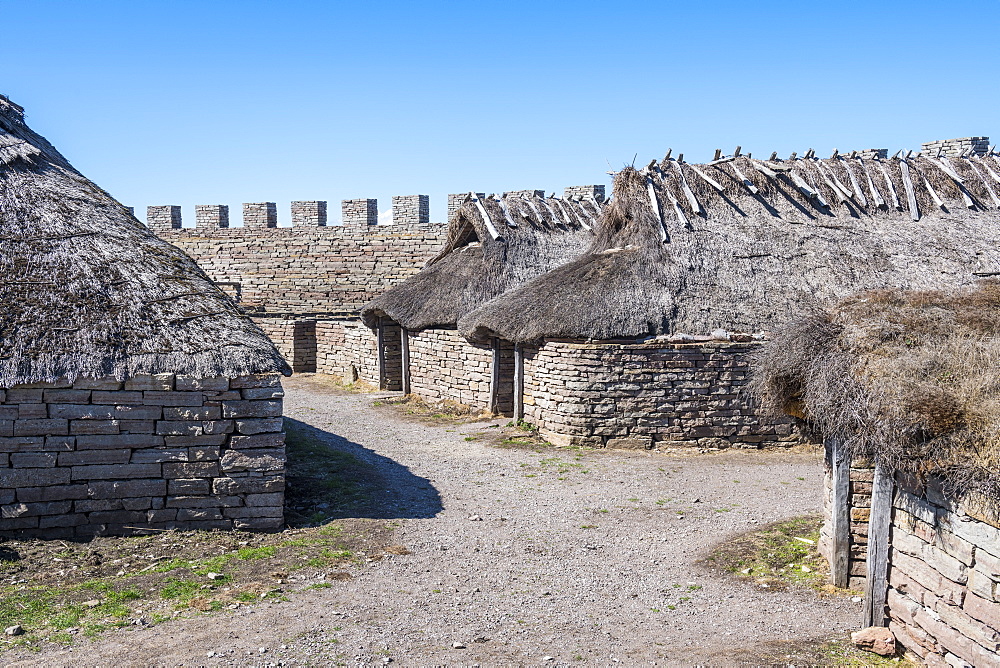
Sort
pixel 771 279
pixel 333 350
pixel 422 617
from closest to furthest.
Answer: pixel 422 617 → pixel 771 279 → pixel 333 350

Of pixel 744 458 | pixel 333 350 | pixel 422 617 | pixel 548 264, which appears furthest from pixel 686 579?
pixel 333 350

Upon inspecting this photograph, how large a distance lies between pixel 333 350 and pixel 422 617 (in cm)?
1554

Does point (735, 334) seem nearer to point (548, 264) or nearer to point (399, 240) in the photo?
point (548, 264)

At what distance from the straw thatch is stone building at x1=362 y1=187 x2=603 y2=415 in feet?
28.6

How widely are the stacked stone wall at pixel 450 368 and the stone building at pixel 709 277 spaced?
1.89 ft

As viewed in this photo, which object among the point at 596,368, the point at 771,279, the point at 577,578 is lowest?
the point at 577,578

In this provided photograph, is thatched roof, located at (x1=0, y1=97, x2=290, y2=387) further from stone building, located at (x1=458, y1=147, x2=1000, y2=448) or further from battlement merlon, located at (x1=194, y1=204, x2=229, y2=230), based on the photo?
battlement merlon, located at (x1=194, y1=204, x2=229, y2=230)

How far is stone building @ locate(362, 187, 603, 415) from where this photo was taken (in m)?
15.4

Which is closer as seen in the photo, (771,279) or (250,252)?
(771,279)

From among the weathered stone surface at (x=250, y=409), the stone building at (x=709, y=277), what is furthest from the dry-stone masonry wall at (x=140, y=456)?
→ the stone building at (x=709, y=277)

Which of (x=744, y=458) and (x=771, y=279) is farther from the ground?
(x=771, y=279)

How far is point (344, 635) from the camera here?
5.82 metres

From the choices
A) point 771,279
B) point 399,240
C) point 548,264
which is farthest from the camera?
point 399,240

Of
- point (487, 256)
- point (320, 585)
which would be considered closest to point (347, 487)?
A: point (320, 585)
